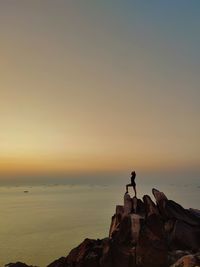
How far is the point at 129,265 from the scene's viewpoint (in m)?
40.4

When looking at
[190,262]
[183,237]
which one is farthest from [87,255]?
[190,262]

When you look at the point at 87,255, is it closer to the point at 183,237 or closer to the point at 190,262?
the point at 183,237

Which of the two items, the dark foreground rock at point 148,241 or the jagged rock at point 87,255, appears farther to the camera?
the jagged rock at point 87,255

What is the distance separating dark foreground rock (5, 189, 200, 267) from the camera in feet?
131

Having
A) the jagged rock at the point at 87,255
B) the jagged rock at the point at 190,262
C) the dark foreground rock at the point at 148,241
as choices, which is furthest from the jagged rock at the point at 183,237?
the jagged rock at the point at 87,255

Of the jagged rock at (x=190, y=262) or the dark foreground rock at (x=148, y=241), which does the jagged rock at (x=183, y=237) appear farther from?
the jagged rock at (x=190, y=262)

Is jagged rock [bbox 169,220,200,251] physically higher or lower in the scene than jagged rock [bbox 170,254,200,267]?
higher

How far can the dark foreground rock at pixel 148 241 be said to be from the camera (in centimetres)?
4000

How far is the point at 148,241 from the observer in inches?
1602

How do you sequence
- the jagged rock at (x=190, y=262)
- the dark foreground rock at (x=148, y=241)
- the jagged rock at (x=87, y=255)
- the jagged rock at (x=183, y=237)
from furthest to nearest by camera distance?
the jagged rock at (x=87, y=255) < the jagged rock at (x=183, y=237) < the dark foreground rock at (x=148, y=241) < the jagged rock at (x=190, y=262)

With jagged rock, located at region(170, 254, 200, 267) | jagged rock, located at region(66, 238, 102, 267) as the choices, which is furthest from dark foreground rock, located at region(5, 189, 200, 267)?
jagged rock, located at region(170, 254, 200, 267)

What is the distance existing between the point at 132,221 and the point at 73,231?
299 ft

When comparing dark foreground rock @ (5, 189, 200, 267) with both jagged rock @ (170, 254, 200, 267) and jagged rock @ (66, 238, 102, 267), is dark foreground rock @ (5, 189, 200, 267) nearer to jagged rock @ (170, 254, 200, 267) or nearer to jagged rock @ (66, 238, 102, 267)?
jagged rock @ (66, 238, 102, 267)

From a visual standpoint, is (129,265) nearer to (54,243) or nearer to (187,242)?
(187,242)
